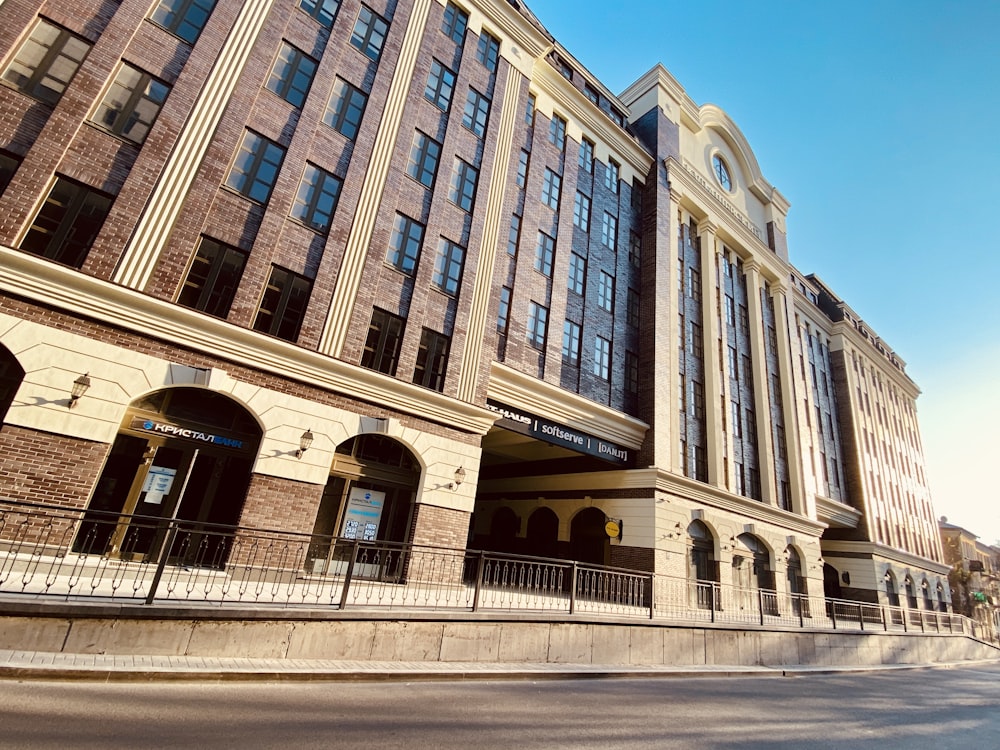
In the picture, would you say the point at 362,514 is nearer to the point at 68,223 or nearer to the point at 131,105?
the point at 68,223

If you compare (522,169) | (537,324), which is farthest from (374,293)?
(522,169)

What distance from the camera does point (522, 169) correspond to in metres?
19.9

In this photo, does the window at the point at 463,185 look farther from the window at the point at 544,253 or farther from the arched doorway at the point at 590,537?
the arched doorway at the point at 590,537

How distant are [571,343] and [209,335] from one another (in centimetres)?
1287

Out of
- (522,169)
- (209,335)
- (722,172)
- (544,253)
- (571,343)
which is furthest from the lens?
(722,172)

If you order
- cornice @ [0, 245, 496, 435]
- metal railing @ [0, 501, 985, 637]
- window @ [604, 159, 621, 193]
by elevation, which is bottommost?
metal railing @ [0, 501, 985, 637]

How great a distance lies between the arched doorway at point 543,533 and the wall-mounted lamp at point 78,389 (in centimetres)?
1802

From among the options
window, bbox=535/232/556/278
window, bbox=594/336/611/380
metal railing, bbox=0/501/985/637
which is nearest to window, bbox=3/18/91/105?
metal railing, bbox=0/501/985/637

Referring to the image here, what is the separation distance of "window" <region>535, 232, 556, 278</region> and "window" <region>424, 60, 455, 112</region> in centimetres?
596

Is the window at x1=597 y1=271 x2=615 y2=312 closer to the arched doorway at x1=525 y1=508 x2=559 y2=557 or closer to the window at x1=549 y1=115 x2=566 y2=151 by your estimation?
the window at x1=549 y1=115 x2=566 y2=151

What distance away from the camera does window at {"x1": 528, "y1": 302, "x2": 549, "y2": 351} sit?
18266 millimetres

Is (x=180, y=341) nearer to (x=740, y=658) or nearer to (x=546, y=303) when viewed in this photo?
(x=546, y=303)

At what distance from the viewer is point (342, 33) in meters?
14.7

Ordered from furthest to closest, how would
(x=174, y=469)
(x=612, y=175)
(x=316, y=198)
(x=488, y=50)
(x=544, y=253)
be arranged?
(x=612, y=175) → (x=544, y=253) → (x=488, y=50) → (x=316, y=198) → (x=174, y=469)
